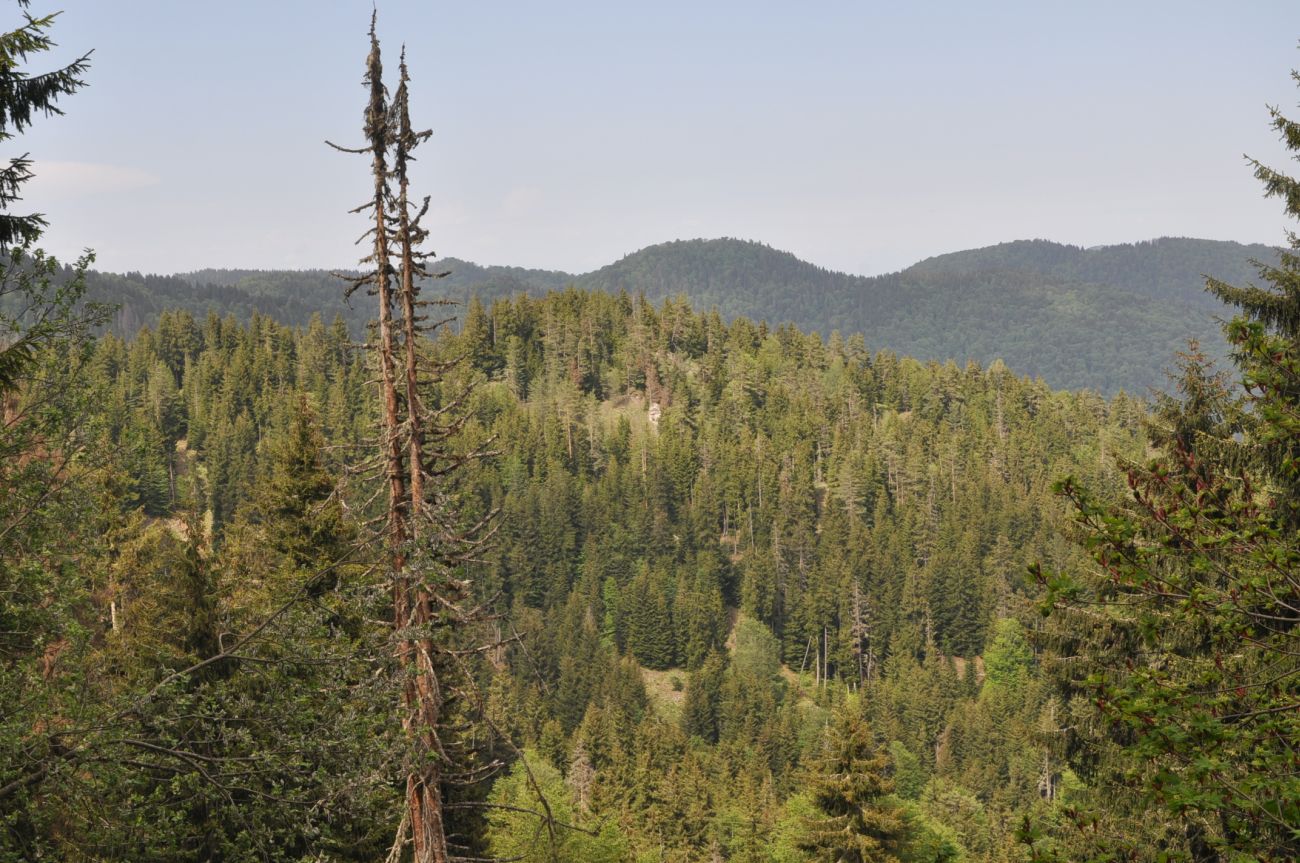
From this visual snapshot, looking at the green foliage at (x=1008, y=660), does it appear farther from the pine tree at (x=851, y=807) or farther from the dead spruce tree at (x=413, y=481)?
the dead spruce tree at (x=413, y=481)

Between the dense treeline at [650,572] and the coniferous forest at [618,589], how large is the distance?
0.54ft

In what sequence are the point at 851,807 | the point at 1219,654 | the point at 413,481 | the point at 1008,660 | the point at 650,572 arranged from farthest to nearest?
the point at 650,572 → the point at 1008,660 → the point at 851,807 → the point at 413,481 → the point at 1219,654

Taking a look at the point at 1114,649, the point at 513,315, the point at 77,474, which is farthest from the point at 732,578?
the point at 77,474

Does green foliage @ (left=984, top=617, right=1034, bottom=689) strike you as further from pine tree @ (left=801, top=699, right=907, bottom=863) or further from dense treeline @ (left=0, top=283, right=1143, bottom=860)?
pine tree @ (left=801, top=699, right=907, bottom=863)

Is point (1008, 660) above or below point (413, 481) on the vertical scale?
below

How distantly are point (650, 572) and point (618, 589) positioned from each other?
4.27m

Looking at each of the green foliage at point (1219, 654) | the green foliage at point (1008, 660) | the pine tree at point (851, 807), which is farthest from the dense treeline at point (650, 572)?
the green foliage at point (1219, 654)

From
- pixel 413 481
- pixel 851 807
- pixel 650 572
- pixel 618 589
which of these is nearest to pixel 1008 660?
pixel 650 572

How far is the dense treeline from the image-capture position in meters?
9.78

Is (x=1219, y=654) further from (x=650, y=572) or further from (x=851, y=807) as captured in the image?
(x=650, y=572)

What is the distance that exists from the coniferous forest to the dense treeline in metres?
0.17

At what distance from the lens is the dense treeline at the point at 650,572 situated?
32.1 ft

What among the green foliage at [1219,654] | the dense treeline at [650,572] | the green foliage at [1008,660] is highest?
the green foliage at [1219,654]

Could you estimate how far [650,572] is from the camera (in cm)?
11381
